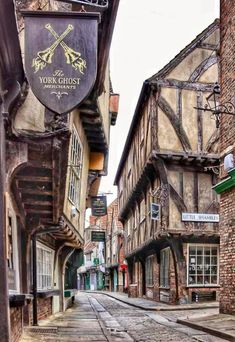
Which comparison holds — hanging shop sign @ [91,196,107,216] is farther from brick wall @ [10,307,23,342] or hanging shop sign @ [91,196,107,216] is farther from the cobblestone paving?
brick wall @ [10,307,23,342]

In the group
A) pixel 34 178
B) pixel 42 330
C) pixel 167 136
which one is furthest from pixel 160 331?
pixel 167 136

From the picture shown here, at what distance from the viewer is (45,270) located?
1411 cm

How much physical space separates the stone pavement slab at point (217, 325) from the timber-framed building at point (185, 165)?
7288 millimetres

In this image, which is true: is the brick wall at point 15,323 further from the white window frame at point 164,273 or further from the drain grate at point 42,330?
the white window frame at point 164,273

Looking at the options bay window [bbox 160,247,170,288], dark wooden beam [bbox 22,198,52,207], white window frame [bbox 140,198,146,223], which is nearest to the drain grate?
dark wooden beam [bbox 22,198,52,207]

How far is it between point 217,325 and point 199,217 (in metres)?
9.87

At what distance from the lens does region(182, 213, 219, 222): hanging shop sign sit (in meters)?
21.0

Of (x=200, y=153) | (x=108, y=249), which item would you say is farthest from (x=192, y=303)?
(x=108, y=249)

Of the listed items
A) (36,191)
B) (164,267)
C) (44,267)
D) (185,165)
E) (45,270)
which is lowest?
(164,267)

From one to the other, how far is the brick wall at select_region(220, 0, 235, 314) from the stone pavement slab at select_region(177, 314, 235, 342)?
1.73ft

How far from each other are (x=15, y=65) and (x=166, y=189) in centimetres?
1505

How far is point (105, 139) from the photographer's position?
15.6 meters

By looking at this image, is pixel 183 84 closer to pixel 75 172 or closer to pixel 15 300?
pixel 75 172

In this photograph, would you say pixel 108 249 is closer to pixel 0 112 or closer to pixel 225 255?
pixel 225 255
